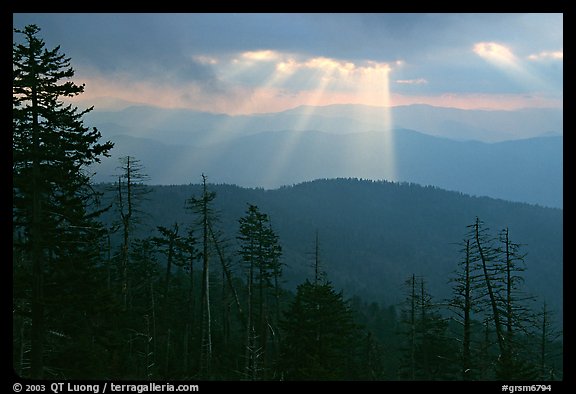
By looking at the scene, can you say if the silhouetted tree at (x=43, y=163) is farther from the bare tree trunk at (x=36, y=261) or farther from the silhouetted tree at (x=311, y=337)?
the silhouetted tree at (x=311, y=337)

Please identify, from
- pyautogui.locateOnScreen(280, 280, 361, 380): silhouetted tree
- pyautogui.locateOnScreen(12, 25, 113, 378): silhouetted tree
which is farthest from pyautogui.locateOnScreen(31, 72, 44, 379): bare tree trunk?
pyautogui.locateOnScreen(280, 280, 361, 380): silhouetted tree

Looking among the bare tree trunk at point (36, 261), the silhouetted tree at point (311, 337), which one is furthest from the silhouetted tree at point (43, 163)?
the silhouetted tree at point (311, 337)

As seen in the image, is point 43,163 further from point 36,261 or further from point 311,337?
point 311,337

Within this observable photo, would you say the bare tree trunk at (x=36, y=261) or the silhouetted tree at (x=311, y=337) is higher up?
the bare tree trunk at (x=36, y=261)

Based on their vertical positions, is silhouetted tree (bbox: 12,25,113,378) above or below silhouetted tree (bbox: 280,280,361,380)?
above

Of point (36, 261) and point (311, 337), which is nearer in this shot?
point (36, 261)

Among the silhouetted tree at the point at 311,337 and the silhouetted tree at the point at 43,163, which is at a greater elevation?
the silhouetted tree at the point at 43,163

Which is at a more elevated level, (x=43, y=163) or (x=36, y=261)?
(x=43, y=163)

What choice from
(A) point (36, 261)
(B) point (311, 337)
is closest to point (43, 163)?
(A) point (36, 261)

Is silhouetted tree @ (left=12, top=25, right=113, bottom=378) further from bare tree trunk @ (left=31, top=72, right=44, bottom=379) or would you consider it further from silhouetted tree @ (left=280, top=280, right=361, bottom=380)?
silhouetted tree @ (left=280, top=280, right=361, bottom=380)

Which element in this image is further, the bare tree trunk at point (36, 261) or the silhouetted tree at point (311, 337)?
the silhouetted tree at point (311, 337)
